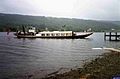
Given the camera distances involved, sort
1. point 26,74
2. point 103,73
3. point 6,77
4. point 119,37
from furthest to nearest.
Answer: point 119,37, point 26,74, point 6,77, point 103,73

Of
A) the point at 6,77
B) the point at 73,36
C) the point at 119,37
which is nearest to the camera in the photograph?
the point at 6,77

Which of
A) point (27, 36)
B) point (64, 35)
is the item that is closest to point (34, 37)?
point (27, 36)

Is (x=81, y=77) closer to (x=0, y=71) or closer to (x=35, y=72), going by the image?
(x=35, y=72)

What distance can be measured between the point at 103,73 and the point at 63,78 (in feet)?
13.4

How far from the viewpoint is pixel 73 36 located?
158375 millimetres

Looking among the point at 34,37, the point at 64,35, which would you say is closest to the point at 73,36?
the point at 64,35

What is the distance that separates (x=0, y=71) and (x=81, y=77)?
12.7 m

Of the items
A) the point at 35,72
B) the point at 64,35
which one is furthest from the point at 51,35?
the point at 35,72

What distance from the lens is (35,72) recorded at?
1337 inches

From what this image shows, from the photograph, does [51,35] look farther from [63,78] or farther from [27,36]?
[63,78]

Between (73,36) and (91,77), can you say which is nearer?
(91,77)

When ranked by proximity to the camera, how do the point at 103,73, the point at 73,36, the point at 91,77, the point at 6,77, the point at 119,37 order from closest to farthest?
1. the point at 91,77
2. the point at 103,73
3. the point at 6,77
4. the point at 119,37
5. the point at 73,36

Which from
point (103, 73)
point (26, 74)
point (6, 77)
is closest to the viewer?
point (103, 73)

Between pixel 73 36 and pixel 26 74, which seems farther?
pixel 73 36
